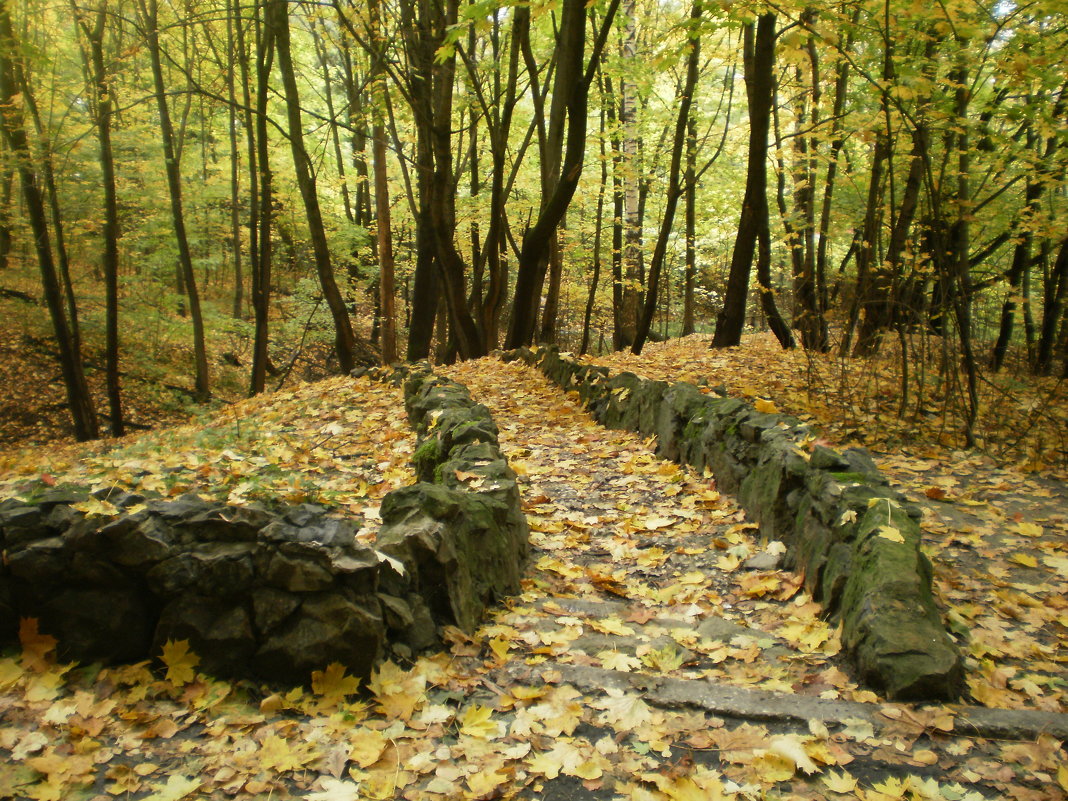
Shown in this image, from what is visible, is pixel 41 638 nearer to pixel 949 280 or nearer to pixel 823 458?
pixel 823 458

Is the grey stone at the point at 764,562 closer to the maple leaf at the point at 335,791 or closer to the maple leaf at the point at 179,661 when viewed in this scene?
the maple leaf at the point at 335,791

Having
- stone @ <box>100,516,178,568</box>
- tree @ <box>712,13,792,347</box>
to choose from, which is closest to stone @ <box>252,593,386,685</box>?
stone @ <box>100,516,178,568</box>

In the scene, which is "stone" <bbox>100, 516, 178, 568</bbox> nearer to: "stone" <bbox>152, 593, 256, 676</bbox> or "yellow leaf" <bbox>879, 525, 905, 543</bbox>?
"stone" <bbox>152, 593, 256, 676</bbox>

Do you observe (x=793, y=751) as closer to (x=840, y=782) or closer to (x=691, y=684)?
(x=840, y=782)

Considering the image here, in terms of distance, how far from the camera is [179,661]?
2428 millimetres

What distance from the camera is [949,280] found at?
577cm

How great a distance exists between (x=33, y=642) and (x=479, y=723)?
1559mm

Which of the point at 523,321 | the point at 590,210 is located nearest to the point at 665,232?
the point at 523,321

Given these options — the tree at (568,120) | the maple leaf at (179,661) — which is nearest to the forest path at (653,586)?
the maple leaf at (179,661)

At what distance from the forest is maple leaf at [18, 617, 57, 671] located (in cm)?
411

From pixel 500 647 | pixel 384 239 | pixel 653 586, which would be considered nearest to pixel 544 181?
pixel 384 239

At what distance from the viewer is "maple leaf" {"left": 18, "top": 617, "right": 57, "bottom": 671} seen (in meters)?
2.31

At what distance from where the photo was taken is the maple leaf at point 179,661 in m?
2.40

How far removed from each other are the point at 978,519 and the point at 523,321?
27.1 ft
